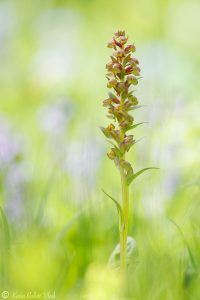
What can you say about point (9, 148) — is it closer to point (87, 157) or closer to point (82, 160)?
point (82, 160)

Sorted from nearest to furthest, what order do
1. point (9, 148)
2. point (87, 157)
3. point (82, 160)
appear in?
point (87, 157)
point (82, 160)
point (9, 148)

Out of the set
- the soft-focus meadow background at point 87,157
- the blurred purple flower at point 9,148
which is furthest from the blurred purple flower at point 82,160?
the blurred purple flower at point 9,148

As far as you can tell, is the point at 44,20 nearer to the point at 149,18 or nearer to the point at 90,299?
the point at 149,18

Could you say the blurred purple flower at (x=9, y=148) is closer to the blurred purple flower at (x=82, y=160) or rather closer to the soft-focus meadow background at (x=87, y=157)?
the soft-focus meadow background at (x=87, y=157)

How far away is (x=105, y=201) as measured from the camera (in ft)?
6.70

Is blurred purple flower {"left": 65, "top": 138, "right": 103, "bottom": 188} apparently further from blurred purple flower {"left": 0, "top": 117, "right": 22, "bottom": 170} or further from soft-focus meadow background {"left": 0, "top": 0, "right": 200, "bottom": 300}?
blurred purple flower {"left": 0, "top": 117, "right": 22, "bottom": 170}

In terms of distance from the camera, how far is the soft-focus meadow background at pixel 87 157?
141cm

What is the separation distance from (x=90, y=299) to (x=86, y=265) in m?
0.69

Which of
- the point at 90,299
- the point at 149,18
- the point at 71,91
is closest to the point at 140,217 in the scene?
the point at 90,299

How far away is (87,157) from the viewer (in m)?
2.13

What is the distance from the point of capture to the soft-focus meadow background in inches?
55.6

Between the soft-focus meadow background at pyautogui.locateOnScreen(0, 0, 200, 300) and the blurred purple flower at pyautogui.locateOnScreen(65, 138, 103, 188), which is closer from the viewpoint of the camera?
the soft-focus meadow background at pyautogui.locateOnScreen(0, 0, 200, 300)

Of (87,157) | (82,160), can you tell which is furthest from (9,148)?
(87,157)

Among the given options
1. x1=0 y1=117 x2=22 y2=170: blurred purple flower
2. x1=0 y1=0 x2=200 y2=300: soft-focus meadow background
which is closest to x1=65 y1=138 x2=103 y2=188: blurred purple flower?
x1=0 y1=0 x2=200 y2=300: soft-focus meadow background
